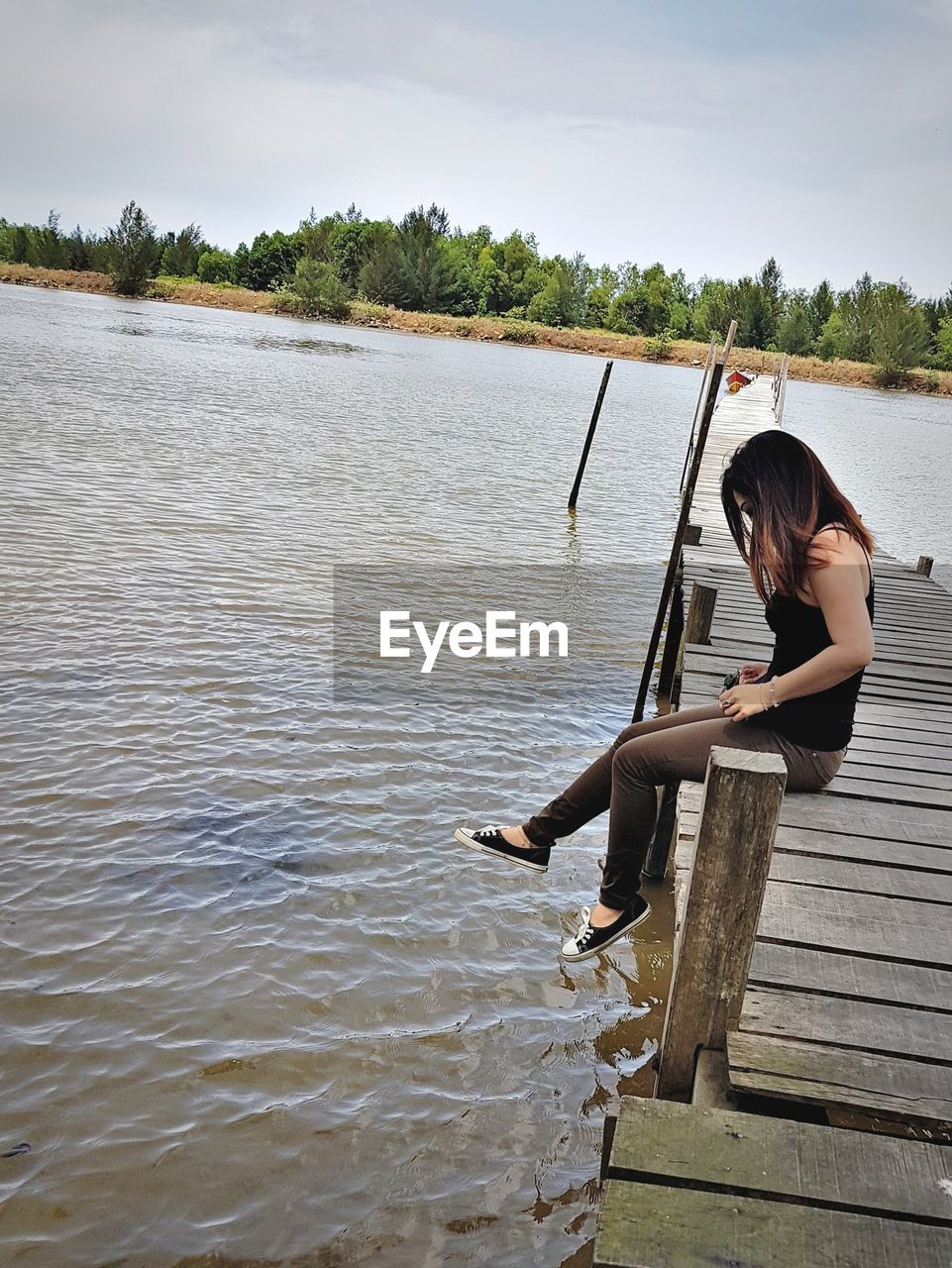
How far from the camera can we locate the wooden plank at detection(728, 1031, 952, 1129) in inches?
99.2

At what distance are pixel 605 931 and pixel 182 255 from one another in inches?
3845

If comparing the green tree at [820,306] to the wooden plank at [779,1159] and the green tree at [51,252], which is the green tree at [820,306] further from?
the wooden plank at [779,1159]

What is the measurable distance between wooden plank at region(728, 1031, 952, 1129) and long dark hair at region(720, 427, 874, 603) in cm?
152

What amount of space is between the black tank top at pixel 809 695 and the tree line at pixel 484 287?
2839 inches

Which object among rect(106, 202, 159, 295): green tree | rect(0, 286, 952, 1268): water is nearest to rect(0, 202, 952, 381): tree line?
rect(106, 202, 159, 295): green tree

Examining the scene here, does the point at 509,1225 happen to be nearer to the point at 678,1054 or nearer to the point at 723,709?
the point at 678,1054

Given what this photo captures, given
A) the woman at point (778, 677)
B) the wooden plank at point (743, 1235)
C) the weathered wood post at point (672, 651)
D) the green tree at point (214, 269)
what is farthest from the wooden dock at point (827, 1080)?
the green tree at point (214, 269)

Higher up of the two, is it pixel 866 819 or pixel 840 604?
pixel 840 604

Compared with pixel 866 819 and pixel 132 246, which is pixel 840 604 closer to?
pixel 866 819

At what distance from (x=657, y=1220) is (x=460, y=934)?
2.80m

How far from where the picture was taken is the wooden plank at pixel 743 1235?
210 centimetres

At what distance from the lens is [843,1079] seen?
8.54 ft

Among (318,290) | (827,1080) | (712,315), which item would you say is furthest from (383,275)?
(827,1080)

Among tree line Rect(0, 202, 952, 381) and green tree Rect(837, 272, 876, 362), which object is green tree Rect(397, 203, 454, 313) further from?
green tree Rect(837, 272, 876, 362)
